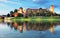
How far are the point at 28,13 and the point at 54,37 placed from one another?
7867 centimetres

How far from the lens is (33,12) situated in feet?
326

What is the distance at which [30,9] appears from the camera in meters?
98.0

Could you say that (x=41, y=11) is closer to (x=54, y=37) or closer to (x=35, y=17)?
(x=35, y=17)

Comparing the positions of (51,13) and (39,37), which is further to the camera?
(51,13)

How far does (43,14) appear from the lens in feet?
319

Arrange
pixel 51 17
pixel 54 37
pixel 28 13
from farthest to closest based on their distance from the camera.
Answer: pixel 51 17 < pixel 28 13 < pixel 54 37

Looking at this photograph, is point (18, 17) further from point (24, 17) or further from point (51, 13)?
point (51, 13)

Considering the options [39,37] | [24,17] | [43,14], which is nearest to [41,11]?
[43,14]

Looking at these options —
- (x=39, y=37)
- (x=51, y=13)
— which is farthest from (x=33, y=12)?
(x=39, y=37)

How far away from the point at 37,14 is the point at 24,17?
299 inches

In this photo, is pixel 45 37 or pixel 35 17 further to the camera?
pixel 35 17

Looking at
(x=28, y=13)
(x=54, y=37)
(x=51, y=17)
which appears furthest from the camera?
(x=51, y=17)

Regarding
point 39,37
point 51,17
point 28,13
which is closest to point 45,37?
point 39,37

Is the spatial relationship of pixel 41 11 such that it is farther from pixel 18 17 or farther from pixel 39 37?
pixel 39 37
